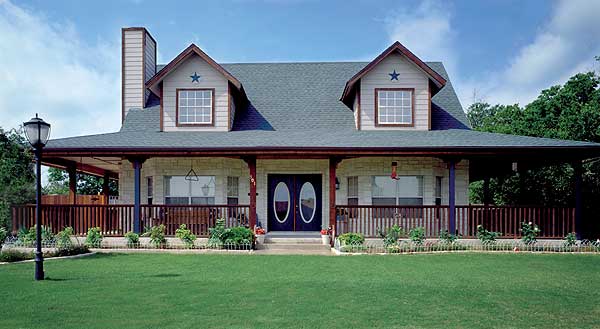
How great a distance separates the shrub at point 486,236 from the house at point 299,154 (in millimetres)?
604

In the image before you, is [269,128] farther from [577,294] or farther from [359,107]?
[577,294]

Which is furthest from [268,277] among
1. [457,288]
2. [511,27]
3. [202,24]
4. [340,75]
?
[511,27]

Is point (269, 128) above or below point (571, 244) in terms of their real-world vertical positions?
above

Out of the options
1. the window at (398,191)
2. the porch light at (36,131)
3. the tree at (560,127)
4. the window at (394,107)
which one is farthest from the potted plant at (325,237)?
the tree at (560,127)

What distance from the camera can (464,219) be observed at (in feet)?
53.0

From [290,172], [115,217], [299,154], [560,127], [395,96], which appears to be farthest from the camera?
[560,127]

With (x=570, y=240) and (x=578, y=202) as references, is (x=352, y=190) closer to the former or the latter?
(x=570, y=240)

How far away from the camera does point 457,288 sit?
28.9ft

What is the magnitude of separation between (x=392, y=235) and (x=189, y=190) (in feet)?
22.7

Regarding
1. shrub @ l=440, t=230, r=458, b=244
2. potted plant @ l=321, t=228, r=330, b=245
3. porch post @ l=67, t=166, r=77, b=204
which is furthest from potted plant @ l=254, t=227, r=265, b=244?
porch post @ l=67, t=166, r=77, b=204

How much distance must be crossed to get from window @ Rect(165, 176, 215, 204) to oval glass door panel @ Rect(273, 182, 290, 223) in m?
2.16

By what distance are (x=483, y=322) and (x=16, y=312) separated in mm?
5980

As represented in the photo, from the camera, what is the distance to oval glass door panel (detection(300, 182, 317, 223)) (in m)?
18.3

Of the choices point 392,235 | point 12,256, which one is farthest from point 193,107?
point 392,235
